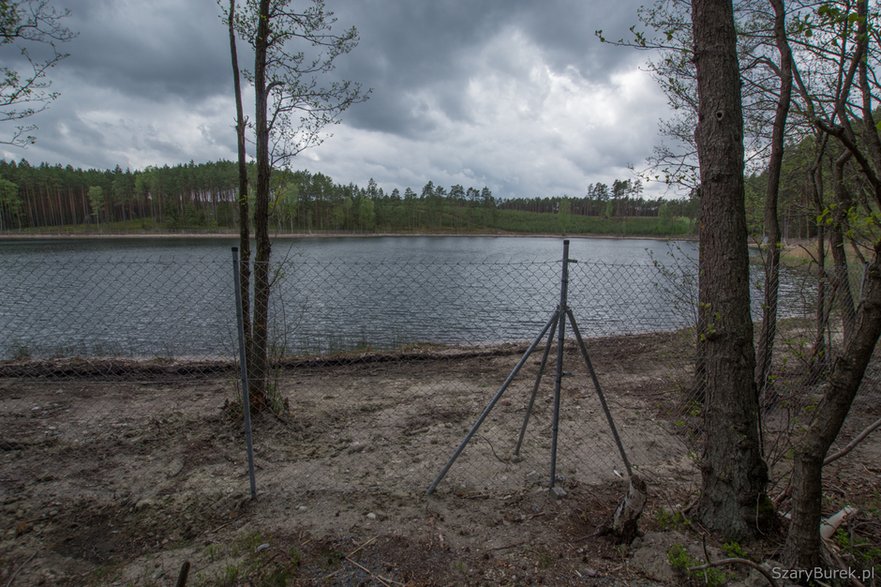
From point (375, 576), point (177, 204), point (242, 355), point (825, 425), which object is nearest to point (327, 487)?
point (375, 576)

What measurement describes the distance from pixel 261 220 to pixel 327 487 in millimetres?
3337

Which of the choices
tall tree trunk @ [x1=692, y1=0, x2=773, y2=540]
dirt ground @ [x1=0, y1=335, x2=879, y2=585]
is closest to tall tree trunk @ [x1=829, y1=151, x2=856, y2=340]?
dirt ground @ [x1=0, y1=335, x2=879, y2=585]

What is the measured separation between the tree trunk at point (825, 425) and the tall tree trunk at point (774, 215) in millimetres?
2916

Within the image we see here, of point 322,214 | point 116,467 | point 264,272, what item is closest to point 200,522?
point 116,467

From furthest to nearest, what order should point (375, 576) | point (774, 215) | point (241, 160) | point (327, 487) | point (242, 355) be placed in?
point (774, 215)
point (241, 160)
point (327, 487)
point (242, 355)
point (375, 576)

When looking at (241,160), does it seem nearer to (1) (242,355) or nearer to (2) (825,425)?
(1) (242,355)

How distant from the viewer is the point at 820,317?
545cm

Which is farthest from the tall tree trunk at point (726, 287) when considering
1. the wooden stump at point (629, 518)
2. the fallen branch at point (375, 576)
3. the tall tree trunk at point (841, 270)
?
the tall tree trunk at point (841, 270)

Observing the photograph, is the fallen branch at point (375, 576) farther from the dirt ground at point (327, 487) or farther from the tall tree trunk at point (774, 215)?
the tall tree trunk at point (774, 215)

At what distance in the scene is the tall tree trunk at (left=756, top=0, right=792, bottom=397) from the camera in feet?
16.5

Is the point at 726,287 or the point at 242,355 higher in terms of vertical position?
the point at 726,287

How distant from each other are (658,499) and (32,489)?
5.92 meters

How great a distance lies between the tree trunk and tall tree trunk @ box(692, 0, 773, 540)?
25.8 inches

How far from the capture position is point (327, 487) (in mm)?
4207
